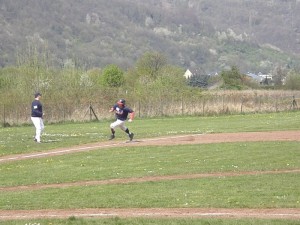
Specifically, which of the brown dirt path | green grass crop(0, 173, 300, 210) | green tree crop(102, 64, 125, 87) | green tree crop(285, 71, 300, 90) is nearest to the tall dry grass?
the brown dirt path

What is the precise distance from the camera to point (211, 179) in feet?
55.7

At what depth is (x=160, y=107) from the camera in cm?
5462

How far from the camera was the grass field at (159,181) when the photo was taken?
44.8 feet

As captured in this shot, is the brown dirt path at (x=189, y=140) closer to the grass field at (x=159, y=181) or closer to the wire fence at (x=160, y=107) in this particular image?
the grass field at (x=159, y=181)

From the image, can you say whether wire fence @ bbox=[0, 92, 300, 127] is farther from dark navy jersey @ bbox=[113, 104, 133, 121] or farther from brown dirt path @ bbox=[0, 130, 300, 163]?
brown dirt path @ bbox=[0, 130, 300, 163]

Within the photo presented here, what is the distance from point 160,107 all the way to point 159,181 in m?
37.6

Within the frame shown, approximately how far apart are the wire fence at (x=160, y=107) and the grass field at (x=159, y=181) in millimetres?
20407

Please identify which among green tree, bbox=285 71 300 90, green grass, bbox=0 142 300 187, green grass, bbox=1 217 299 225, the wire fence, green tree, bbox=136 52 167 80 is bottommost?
green grass, bbox=1 217 299 225

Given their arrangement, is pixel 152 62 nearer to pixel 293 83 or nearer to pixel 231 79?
pixel 231 79

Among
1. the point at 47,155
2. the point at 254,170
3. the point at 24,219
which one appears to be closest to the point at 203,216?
the point at 24,219

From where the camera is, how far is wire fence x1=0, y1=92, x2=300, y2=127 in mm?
48938

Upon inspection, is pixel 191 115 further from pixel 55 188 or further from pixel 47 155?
pixel 55 188

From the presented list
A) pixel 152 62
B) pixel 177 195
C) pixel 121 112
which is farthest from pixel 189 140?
pixel 152 62

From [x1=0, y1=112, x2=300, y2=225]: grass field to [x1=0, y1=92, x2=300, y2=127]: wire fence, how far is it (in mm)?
20407
